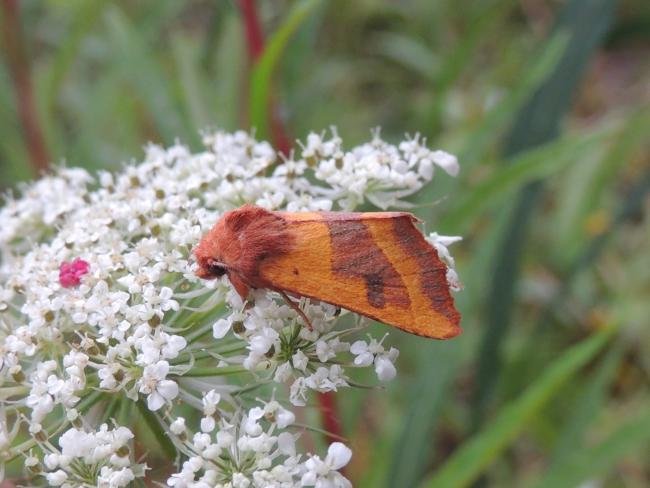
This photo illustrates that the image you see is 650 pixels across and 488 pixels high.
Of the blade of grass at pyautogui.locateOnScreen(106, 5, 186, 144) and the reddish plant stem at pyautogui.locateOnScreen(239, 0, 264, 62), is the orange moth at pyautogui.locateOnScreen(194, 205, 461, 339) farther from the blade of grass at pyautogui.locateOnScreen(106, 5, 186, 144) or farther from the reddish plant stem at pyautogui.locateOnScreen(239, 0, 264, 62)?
the blade of grass at pyautogui.locateOnScreen(106, 5, 186, 144)

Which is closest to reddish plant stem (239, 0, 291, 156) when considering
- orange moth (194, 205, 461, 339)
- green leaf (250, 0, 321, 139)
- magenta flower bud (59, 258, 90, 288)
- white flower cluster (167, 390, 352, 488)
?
green leaf (250, 0, 321, 139)

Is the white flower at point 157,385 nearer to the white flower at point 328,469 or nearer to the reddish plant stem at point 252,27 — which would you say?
the white flower at point 328,469

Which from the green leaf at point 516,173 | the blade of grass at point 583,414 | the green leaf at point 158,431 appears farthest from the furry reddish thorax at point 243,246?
the blade of grass at point 583,414

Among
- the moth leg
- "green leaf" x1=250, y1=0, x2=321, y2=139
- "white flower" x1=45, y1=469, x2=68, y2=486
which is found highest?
"green leaf" x1=250, y1=0, x2=321, y2=139

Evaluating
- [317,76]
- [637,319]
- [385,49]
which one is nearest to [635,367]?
[637,319]

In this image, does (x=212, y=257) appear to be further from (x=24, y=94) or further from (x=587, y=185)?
(x=587, y=185)

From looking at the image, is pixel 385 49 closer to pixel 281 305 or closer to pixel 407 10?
pixel 407 10

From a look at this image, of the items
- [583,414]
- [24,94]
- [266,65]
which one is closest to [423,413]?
[583,414]
